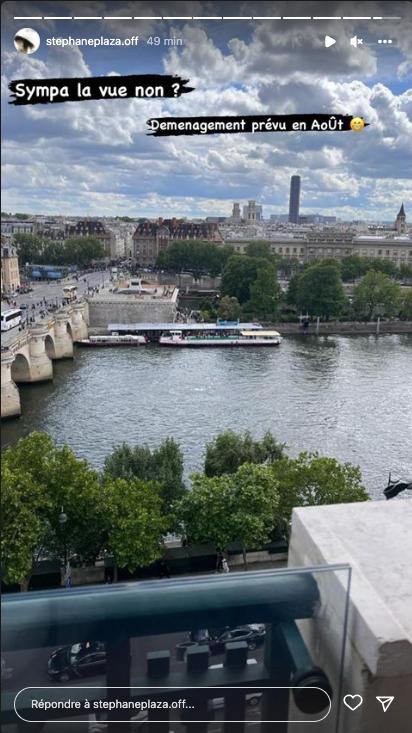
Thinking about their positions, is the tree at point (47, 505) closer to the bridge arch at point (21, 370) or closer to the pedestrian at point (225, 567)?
the pedestrian at point (225, 567)

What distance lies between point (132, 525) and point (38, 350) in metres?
11.8

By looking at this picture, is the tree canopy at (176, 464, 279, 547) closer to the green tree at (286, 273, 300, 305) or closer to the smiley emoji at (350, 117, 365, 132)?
the smiley emoji at (350, 117, 365, 132)

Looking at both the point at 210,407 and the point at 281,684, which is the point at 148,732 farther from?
the point at 210,407

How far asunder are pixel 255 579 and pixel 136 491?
16.8 ft

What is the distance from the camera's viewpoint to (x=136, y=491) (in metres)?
7.07

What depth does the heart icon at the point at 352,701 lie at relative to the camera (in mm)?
2338

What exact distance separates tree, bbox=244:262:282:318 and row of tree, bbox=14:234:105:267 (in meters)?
18.9

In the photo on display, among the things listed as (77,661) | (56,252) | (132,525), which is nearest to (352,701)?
(77,661)

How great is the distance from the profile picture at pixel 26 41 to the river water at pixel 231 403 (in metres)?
9.38

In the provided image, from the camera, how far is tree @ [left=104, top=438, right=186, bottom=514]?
27.4ft

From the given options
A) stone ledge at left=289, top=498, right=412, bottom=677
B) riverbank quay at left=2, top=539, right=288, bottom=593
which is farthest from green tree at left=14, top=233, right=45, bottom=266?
stone ledge at left=289, top=498, right=412, bottom=677

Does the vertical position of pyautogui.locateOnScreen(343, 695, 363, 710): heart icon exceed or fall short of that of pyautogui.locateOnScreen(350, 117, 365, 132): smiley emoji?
it falls short

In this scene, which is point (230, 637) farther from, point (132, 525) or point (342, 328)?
point (342, 328)

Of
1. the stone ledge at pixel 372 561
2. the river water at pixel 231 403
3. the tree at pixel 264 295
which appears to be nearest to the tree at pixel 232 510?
the river water at pixel 231 403
